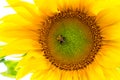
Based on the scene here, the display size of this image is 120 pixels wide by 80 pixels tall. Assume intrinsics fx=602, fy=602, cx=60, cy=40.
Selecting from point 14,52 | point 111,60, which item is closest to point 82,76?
point 111,60

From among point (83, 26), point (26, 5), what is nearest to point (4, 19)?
point (26, 5)

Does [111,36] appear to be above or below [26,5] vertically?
below

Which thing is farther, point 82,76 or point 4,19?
point 82,76

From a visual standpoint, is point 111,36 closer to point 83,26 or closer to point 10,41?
point 83,26
